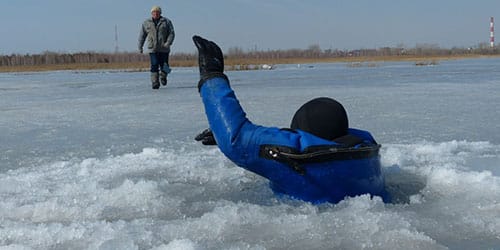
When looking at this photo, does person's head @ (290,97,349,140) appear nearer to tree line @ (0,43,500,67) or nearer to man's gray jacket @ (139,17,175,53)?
man's gray jacket @ (139,17,175,53)

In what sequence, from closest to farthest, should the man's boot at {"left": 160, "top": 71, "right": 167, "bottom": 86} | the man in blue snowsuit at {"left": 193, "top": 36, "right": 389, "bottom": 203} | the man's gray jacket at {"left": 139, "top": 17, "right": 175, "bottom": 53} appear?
the man in blue snowsuit at {"left": 193, "top": 36, "right": 389, "bottom": 203}
the man's gray jacket at {"left": 139, "top": 17, "right": 175, "bottom": 53}
the man's boot at {"left": 160, "top": 71, "right": 167, "bottom": 86}

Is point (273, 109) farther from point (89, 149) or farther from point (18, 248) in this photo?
point (18, 248)

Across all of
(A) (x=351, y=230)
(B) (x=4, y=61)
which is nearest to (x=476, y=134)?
(A) (x=351, y=230)

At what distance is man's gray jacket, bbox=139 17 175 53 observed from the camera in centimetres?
927

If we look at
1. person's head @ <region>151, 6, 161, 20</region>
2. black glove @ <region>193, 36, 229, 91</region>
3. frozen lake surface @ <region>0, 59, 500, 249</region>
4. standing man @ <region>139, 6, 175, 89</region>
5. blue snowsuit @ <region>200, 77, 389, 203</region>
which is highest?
person's head @ <region>151, 6, 161, 20</region>

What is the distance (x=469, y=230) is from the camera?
7.22 feet

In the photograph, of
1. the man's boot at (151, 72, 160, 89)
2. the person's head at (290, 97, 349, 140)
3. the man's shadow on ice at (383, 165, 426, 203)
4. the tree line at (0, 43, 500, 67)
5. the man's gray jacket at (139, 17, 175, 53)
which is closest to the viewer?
the person's head at (290, 97, 349, 140)

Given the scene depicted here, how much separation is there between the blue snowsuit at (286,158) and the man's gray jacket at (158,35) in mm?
6825

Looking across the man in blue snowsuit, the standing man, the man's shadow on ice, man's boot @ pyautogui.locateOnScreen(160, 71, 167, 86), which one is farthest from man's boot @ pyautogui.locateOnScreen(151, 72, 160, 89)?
the man in blue snowsuit

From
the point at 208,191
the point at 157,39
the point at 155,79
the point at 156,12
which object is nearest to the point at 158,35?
the point at 157,39

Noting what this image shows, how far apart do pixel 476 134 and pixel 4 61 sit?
34492 mm

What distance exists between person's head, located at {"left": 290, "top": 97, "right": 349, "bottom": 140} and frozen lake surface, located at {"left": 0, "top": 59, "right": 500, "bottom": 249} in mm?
334

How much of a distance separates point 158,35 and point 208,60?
22.3 ft

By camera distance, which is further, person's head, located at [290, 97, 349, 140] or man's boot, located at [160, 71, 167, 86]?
man's boot, located at [160, 71, 167, 86]
